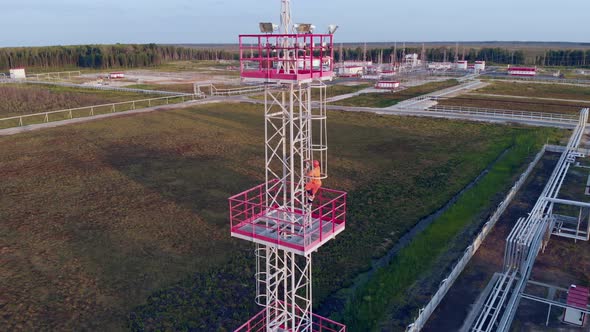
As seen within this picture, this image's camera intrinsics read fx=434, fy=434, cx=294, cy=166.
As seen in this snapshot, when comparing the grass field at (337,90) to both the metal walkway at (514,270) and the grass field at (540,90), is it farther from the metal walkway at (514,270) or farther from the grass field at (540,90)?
the metal walkway at (514,270)

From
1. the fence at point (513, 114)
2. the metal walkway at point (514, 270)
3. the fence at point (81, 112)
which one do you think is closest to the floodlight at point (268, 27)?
the metal walkway at point (514, 270)

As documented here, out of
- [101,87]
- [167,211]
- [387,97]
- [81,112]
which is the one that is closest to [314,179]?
[167,211]

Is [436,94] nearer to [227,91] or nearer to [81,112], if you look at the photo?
[227,91]

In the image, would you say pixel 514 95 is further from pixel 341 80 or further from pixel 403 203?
pixel 403 203

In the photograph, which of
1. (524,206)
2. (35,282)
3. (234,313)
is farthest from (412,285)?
(35,282)

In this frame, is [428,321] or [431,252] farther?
[431,252]
